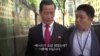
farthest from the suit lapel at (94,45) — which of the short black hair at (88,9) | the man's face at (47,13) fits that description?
the man's face at (47,13)

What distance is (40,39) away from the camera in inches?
77.9

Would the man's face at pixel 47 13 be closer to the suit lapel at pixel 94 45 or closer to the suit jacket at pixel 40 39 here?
the suit jacket at pixel 40 39

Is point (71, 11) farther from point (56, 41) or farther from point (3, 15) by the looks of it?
point (3, 15)

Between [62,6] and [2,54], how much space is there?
2.28 feet

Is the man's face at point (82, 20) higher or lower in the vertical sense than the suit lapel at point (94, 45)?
higher

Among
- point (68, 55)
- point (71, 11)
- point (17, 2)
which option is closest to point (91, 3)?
point (71, 11)

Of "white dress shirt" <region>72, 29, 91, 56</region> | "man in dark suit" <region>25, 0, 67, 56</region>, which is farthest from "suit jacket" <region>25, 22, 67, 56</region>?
"white dress shirt" <region>72, 29, 91, 56</region>

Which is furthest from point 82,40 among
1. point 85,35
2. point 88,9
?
point 88,9

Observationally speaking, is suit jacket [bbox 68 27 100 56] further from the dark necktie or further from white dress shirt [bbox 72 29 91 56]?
the dark necktie

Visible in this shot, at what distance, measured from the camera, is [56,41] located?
6.55 feet

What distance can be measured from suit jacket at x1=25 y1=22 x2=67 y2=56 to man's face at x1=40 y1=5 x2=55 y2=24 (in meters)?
0.06

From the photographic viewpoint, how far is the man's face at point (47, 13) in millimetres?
1924

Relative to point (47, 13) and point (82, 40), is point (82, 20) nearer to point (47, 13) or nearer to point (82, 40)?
point (82, 40)

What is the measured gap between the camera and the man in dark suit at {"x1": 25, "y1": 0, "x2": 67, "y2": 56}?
1.94m
